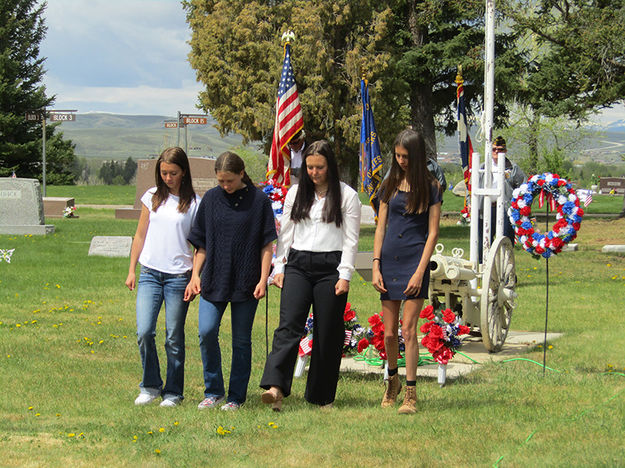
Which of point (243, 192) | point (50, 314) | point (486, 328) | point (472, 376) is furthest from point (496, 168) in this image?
point (50, 314)

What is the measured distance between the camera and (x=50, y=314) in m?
11.4

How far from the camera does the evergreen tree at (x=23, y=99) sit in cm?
5275

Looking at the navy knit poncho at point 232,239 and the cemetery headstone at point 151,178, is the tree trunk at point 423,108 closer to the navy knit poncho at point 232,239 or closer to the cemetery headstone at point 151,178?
the cemetery headstone at point 151,178

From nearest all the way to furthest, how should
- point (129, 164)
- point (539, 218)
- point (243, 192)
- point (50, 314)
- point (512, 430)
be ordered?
point (512, 430), point (243, 192), point (50, 314), point (539, 218), point (129, 164)

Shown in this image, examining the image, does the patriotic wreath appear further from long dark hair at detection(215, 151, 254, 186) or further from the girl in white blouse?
long dark hair at detection(215, 151, 254, 186)

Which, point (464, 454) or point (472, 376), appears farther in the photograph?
point (472, 376)

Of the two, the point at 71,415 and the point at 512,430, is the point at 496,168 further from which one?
the point at 71,415

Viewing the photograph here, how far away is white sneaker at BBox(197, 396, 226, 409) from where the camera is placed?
21.3ft

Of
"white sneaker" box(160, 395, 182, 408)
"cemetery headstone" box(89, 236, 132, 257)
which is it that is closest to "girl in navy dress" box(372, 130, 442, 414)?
"white sneaker" box(160, 395, 182, 408)

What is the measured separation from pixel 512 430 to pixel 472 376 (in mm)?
1975

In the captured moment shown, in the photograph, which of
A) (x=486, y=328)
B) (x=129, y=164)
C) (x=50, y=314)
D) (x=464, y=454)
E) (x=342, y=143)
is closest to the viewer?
(x=464, y=454)

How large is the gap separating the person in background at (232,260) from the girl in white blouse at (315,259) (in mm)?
161

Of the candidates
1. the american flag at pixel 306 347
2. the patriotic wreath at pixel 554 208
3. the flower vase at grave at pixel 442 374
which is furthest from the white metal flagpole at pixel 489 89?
the american flag at pixel 306 347

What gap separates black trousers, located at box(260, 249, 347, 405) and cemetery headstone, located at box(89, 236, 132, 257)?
12.4m
